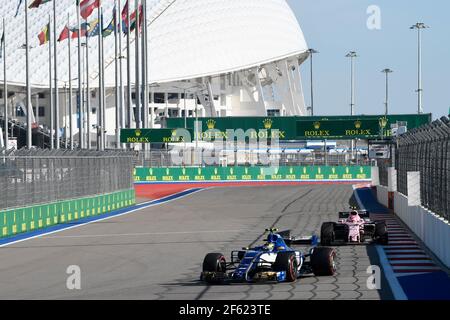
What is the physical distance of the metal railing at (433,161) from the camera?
72.3 ft

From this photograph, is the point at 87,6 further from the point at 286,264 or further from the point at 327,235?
the point at 286,264

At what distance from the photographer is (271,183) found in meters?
80.9

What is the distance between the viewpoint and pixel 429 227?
2477 centimetres

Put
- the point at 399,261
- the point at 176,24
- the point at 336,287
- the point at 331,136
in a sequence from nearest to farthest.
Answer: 1. the point at 336,287
2. the point at 399,261
3. the point at 331,136
4. the point at 176,24

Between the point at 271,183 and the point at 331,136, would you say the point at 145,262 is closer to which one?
the point at 331,136

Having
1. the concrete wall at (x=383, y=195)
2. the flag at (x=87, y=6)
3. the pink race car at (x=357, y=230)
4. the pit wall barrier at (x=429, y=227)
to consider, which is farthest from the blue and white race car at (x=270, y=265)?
the flag at (x=87, y=6)

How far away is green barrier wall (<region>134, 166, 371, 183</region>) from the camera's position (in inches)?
3034

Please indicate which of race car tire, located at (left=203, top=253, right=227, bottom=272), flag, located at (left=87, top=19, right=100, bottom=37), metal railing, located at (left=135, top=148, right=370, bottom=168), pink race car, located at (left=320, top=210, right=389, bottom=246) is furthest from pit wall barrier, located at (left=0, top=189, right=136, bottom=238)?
metal railing, located at (left=135, top=148, right=370, bottom=168)

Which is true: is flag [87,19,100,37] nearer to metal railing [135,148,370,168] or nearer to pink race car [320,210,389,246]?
metal railing [135,148,370,168]

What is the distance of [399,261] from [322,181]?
61004 millimetres

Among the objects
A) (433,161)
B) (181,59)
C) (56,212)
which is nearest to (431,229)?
(433,161)

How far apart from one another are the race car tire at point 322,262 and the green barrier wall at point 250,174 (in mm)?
57253

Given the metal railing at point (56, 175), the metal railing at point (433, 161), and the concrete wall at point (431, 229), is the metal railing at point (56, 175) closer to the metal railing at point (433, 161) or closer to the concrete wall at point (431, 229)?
the concrete wall at point (431, 229)
